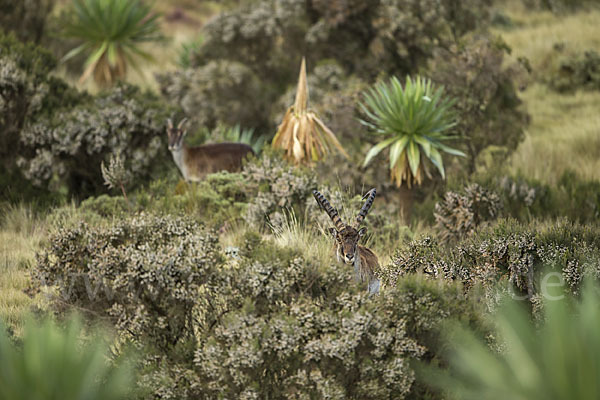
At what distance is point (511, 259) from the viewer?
7.12 metres

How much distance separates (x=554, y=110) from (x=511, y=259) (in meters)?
15.3

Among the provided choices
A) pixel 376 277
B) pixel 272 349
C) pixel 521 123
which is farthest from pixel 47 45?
pixel 272 349

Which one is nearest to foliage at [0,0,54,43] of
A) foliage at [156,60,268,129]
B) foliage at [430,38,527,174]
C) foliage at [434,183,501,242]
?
foliage at [156,60,268,129]

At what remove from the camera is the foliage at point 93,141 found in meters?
12.3

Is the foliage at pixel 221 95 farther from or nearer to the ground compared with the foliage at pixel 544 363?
farther from the ground

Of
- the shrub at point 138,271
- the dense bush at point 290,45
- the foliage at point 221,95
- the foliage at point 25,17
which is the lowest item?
the shrub at point 138,271

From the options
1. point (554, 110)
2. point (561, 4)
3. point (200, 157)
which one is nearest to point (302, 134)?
point (200, 157)

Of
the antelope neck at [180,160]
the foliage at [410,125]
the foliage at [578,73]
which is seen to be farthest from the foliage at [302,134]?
the foliage at [578,73]

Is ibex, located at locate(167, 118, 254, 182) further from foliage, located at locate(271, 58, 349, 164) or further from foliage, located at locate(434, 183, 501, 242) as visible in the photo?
foliage, located at locate(434, 183, 501, 242)

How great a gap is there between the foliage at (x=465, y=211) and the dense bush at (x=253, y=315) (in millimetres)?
4941

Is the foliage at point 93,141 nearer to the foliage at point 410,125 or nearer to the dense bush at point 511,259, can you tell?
the foliage at point 410,125

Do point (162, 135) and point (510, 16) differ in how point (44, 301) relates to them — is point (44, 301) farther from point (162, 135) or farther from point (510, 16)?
point (510, 16)

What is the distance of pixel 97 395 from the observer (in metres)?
4.28

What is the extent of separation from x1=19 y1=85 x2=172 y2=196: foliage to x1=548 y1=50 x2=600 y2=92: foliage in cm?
1381
